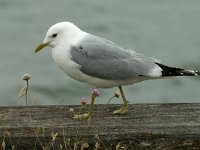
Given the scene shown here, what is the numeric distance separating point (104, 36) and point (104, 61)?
5.30 metres

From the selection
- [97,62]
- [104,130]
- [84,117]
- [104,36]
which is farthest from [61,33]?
[104,36]

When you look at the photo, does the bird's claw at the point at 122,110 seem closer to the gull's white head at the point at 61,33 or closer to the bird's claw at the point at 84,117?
the bird's claw at the point at 84,117

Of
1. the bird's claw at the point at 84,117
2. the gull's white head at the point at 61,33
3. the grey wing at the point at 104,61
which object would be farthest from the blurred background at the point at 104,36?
the bird's claw at the point at 84,117

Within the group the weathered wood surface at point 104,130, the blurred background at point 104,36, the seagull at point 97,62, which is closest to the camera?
the weathered wood surface at point 104,130

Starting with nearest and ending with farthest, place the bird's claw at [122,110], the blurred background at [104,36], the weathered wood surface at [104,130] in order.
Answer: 1. the weathered wood surface at [104,130]
2. the bird's claw at [122,110]
3. the blurred background at [104,36]

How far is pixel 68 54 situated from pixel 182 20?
638 centimetres

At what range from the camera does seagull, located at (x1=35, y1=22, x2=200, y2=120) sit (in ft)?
13.5

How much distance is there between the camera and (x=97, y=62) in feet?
13.6

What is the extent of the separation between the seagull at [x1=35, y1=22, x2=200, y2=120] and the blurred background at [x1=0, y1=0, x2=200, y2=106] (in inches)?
104

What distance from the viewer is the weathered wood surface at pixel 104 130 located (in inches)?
144

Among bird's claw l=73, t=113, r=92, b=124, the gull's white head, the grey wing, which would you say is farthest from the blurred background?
bird's claw l=73, t=113, r=92, b=124

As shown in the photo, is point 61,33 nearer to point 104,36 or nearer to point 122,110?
point 122,110

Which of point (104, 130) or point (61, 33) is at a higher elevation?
point (61, 33)

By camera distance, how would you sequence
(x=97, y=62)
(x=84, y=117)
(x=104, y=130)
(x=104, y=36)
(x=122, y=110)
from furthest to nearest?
(x=104, y=36)
(x=97, y=62)
(x=122, y=110)
(x=84, y=117)
(x=104, y=130)
